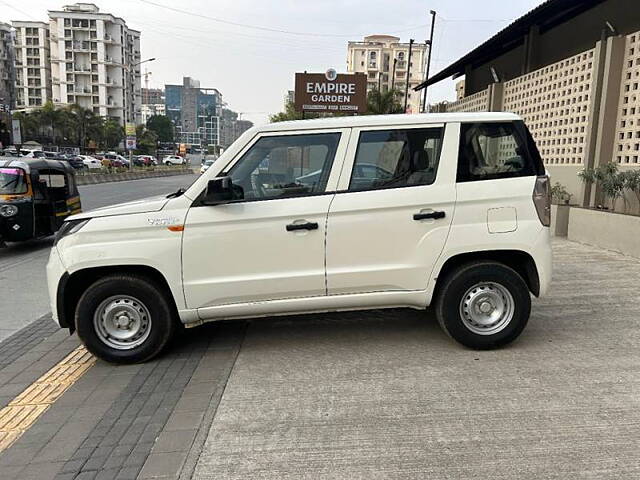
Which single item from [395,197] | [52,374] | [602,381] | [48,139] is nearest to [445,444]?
[602,381]

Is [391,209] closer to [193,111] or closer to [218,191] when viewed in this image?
[218,191]

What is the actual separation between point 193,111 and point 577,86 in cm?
13479

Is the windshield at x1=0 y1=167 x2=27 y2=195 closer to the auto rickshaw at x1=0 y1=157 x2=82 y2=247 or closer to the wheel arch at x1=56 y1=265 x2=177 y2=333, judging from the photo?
the auto rickshaw at x1=0 y1=157 x2=82 y2=247

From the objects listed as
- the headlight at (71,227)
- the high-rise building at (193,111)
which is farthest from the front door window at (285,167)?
the high-rise building at (193,111)

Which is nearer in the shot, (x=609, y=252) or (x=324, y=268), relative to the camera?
(x=324, y=268)

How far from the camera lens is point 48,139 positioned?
7669 centimetres

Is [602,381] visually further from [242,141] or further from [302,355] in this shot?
[242,141]

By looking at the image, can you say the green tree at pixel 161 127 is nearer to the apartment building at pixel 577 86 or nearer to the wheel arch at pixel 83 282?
the apartment building at pixel 577 86

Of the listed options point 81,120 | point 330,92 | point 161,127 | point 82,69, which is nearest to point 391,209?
point 330,92

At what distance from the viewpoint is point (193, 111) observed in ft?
448

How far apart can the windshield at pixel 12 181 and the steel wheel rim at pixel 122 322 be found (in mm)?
6338

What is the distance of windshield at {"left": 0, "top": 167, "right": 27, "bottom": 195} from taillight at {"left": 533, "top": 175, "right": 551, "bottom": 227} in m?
8.73

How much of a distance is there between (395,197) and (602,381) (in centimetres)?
206

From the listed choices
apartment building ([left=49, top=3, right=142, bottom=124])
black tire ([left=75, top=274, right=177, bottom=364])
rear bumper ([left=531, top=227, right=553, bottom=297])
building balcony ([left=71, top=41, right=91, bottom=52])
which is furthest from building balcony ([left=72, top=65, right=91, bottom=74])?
rear bumper ([left=531, top=227, right=553, bottom=297])
